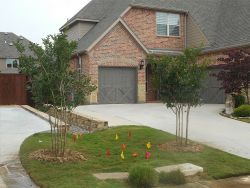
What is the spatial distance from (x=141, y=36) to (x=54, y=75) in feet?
63.5

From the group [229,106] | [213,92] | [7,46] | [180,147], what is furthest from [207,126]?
[7,46]

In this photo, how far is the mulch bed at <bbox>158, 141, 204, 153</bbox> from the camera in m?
10.6

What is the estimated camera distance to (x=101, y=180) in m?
7.70

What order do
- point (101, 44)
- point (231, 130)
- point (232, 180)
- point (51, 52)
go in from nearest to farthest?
point (232, 180) → point (51, 52) → point (231, 130) → point (101, 44)

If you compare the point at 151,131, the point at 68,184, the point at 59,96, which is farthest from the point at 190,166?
the point at 151,131

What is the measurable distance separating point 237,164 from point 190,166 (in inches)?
53.5

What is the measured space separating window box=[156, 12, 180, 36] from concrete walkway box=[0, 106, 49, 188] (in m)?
13.3

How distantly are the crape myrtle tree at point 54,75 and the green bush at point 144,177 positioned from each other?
249 centimetres

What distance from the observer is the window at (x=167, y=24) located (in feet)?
94.8

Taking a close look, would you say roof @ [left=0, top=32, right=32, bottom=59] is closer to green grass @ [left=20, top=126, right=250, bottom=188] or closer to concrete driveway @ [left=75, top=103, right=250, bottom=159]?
concrete driveway @ [left=75, top=103, right=250, bottom=159]

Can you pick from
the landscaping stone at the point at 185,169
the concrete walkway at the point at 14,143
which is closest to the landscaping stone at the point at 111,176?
the landscaping stone at the point at 185,169

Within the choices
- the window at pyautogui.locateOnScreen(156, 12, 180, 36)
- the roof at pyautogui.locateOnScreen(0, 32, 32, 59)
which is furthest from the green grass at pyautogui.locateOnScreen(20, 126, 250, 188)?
the roof at pyautogui.locateOnScreen(0, 32, 32, 59)

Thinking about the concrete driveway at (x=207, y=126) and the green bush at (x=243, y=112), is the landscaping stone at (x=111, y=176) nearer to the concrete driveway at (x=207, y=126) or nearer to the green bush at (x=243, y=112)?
the concrete driveway at (x=207, y=126)

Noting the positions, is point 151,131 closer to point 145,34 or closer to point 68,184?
point 68,184
